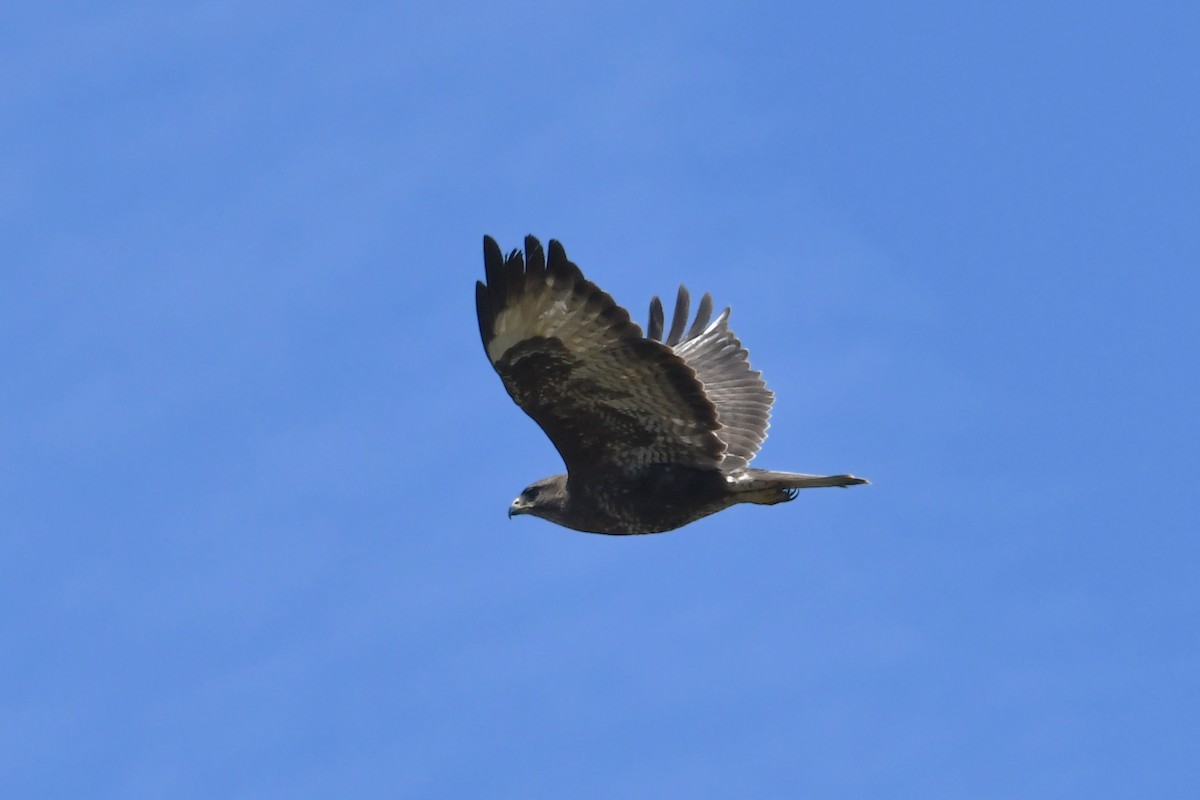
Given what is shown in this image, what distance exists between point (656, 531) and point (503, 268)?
2687 mm

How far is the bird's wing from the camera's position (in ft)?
53.4

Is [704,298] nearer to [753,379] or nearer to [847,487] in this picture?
[753,379]

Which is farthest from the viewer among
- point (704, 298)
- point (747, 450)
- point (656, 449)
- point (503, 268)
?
point (704, 298)

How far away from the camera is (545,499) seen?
50.0 feet

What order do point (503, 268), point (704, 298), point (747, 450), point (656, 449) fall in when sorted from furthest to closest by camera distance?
point (704, 298)
point (747, 450)
point (656, 449)
point (503, 268)

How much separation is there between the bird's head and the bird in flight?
0.04ft

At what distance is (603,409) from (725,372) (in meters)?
2.96

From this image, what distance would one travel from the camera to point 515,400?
47.3ft

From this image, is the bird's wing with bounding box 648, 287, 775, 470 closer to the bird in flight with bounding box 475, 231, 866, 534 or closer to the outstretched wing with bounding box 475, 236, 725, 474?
the bird in flight with bounding box 475, 231, 866, 534

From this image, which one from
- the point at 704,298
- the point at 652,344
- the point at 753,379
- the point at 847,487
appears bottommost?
the point at 847,487

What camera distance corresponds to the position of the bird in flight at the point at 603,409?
13664mm

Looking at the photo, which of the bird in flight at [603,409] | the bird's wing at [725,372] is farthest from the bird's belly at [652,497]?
the bird's wing at [725,372]

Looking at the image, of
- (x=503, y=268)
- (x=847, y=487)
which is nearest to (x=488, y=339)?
(x=503, y=268)

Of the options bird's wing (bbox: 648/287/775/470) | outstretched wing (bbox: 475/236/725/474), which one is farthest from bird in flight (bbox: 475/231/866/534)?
bird's wing (bbox: 648/287/775/470)
